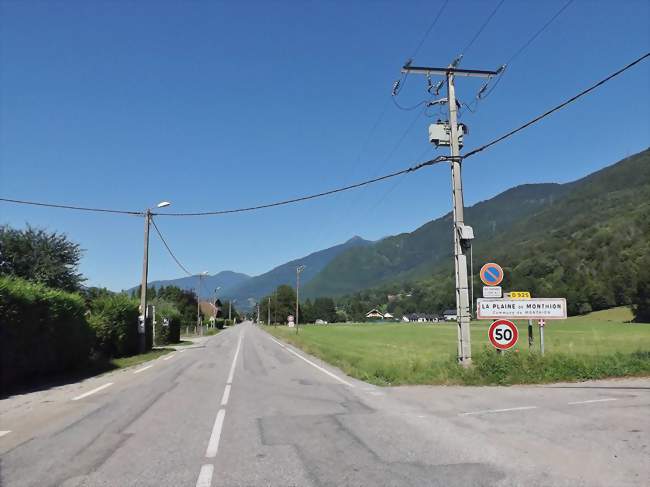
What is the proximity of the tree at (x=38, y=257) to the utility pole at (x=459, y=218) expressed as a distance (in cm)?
2432

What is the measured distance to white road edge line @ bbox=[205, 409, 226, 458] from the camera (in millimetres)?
6814

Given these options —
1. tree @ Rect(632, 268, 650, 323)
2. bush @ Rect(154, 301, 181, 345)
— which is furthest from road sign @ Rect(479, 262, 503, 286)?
tree @ Rect(632, 268, 650, 323)

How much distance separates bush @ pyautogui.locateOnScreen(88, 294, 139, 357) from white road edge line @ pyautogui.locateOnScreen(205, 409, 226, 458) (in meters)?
15.9

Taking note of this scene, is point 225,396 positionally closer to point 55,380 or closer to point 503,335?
point 55,380

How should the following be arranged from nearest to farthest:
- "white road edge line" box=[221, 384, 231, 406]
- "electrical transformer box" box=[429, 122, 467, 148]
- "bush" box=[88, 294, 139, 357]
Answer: "white road edge line" box=[221, 384, 231, 406]
"electrical transformer box" box=[429, 122, 467, 148]
"bush" box=[88, 294, 139, 357]

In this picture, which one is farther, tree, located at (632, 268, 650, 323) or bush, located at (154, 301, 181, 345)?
tree, located at (632, 268, 650, 323)

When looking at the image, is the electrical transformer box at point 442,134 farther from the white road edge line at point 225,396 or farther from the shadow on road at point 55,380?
the shadow on road at point 55,380

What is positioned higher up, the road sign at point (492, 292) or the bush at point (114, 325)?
the road sign at point (492, 292)

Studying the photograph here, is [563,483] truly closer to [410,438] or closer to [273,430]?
[410,438]

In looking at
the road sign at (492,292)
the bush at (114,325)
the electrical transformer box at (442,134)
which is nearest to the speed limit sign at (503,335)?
the road sign at (492,292)

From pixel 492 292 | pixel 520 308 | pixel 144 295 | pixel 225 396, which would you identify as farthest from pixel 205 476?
pixel 144 295

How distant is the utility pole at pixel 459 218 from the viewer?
49.2ft

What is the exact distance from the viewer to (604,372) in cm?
1378

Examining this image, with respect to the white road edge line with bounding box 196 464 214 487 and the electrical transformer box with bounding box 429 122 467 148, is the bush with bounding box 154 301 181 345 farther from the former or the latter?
the white road edge line with bounding box 196 464 214 487
